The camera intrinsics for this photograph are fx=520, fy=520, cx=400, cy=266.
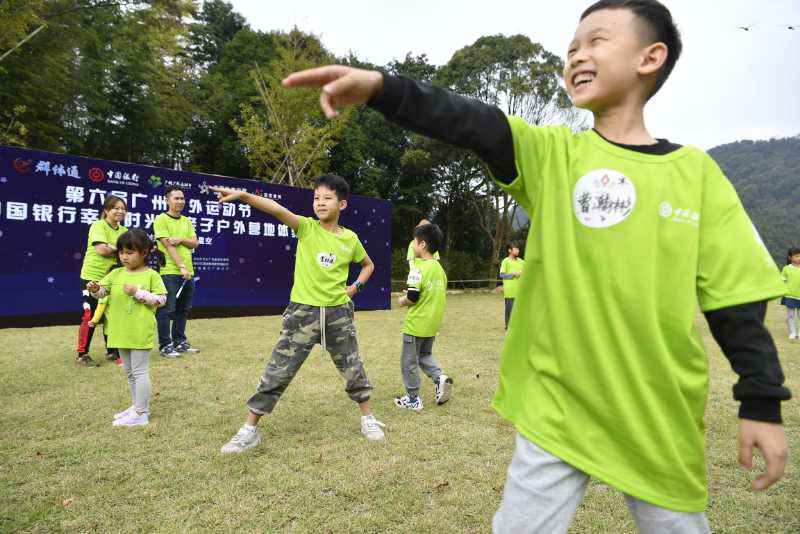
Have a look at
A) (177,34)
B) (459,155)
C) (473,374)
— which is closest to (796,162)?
(459,155)

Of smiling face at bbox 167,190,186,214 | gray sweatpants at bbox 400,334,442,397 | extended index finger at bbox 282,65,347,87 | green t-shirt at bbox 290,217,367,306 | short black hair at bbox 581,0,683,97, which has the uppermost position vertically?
short black hair at bbox 581,0,683,97

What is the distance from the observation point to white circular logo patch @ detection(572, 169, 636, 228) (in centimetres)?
145

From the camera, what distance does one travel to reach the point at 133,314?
424 centimetres

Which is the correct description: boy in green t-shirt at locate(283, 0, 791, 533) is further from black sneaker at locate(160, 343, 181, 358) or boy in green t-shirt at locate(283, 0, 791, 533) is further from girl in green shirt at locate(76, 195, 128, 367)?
black sneaker at locate(160, 343, 181, 358)

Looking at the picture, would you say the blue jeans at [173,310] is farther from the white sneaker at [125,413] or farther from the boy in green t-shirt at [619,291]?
the boy in green t-shirt at [619,291]

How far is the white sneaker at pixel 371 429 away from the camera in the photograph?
389cm

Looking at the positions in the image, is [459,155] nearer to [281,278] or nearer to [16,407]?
[281,278]

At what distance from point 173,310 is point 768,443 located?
22.7ft

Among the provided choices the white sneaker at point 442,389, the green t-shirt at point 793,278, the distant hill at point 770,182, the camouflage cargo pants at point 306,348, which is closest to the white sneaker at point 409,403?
the white sneaker at point 442,389

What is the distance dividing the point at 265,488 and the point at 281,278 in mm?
9510

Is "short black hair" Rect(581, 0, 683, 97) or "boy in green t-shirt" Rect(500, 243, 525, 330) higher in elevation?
"short black hair" Rect(581, 0, 683, 97)

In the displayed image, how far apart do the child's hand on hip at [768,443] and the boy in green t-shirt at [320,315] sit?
284cm

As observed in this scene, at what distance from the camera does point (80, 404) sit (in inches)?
180

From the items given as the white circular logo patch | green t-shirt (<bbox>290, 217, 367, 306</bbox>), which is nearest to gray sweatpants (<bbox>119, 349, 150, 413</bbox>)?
green t-shirt (<bbox>290, 217, 367, 306</bbox>)
